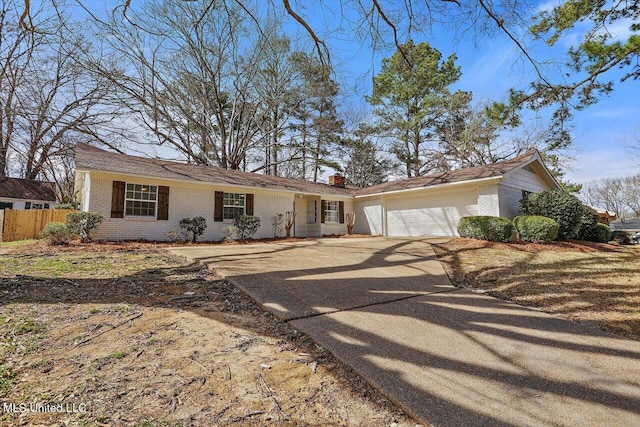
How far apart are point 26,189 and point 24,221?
49.8ft

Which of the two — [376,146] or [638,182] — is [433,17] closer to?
[376,146]

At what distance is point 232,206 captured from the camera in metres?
12.8

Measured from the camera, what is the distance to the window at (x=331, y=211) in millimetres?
15873

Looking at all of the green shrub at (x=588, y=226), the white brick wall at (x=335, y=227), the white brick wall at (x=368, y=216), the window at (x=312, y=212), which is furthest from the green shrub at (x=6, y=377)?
the green shrub at (x=588, y=226)

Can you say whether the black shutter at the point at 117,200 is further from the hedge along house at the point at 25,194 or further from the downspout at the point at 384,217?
the hedge along house at the point at 25,194

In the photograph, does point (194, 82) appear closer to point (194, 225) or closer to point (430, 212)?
point (194, 225)

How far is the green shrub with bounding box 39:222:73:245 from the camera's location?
27.2 ft

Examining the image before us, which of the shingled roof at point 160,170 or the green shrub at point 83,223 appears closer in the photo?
the green shrub at point 83,223

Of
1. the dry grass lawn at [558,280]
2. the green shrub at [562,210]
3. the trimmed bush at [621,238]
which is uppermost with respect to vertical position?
the green shrub at [562,210]

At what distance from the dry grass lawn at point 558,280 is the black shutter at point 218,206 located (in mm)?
8692

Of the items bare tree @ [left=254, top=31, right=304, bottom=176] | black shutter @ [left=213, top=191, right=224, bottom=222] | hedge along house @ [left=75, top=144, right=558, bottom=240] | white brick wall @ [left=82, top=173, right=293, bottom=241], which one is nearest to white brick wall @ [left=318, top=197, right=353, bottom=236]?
hedge along house @ [left=75, top=144, right=558, bottom=240]

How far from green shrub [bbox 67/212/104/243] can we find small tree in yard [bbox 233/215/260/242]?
464 cm

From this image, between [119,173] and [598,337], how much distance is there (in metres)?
12.2

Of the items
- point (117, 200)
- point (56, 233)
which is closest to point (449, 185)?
point (117, 200)
